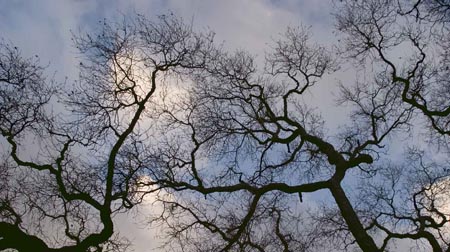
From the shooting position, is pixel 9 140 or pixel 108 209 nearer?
pixel 108 209

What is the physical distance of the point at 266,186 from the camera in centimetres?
1385

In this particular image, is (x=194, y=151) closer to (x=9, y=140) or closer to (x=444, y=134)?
(x=9, y=140)

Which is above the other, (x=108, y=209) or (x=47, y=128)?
(x=47, y=128)

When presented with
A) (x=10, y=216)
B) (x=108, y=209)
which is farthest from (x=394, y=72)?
(x=10, y=216)

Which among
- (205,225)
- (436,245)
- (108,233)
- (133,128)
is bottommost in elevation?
(436,245)

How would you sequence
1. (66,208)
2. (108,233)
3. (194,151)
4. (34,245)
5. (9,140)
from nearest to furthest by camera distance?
(34,245) < (108,233) < (9,140) < (66,208) < (194,151)

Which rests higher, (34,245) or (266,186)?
(266,186)

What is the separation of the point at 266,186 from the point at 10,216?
655cm

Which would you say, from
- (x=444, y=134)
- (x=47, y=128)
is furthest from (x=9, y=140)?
(x=444, y=134)

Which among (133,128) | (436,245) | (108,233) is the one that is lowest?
(436,245)

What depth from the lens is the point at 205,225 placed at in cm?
1433

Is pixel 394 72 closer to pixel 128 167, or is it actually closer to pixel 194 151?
pixel 194 151

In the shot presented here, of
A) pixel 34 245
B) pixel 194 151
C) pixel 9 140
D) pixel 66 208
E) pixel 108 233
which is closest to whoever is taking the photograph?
pixel 34 245

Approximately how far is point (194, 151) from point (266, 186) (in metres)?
2.24
